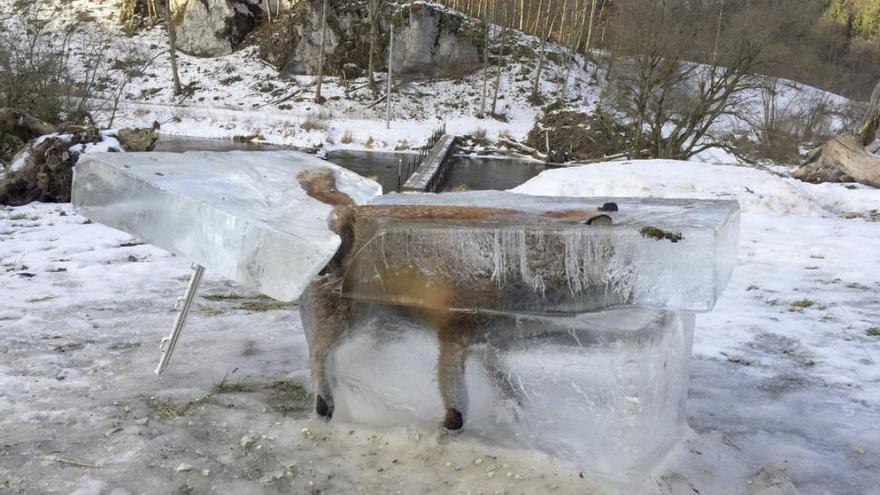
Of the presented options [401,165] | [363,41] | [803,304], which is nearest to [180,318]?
[803,304]

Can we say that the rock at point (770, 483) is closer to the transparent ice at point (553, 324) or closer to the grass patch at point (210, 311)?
the transparent ice at point (553, 324)

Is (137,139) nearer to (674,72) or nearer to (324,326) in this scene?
(324,326)

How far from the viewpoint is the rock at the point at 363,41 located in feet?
125

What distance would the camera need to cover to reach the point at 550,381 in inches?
93.5

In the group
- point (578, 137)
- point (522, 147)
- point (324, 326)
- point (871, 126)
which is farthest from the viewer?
point (522, 147)

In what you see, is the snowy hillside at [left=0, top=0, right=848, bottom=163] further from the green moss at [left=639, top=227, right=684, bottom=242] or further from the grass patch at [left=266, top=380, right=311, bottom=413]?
the green moss at [left=639, top=227, right=684, bottom=242]

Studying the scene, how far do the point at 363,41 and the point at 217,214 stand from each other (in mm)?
38190

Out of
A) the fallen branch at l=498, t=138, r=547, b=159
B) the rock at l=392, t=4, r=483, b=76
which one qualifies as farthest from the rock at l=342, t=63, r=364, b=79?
the fallen branch at l=498, t=138, r=547, b=159

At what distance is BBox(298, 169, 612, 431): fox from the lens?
94.8 inches

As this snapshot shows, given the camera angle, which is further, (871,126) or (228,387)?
(871,126)

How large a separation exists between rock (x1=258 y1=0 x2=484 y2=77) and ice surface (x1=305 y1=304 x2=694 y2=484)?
3664cm

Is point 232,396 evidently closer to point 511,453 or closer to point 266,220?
point 266,220

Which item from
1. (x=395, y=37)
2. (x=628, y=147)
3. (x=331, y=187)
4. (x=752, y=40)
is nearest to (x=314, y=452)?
(x=331, y=187)

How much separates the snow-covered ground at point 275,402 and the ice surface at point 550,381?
79 mm
